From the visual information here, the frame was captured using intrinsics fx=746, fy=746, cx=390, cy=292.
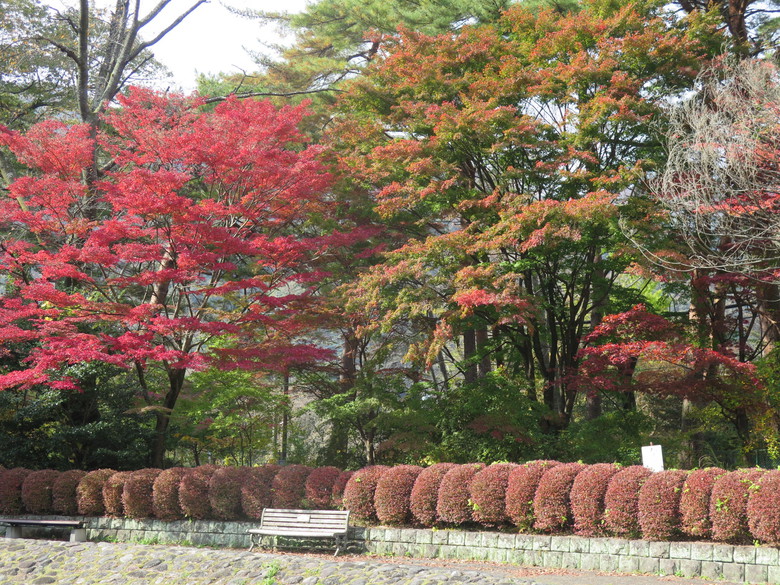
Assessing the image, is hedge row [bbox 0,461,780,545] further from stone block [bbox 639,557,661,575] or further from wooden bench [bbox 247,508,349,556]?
wooden bench [bbox 247,508,349,556]

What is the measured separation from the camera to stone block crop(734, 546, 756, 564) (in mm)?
8016

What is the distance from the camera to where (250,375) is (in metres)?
16.6

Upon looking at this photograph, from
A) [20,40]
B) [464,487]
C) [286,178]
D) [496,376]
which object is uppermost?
[20,40]

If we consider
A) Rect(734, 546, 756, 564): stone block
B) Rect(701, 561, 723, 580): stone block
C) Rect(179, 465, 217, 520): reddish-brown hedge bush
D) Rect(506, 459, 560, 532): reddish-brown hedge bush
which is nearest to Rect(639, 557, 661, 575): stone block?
Rect(701, 561, 723, 580): stone block

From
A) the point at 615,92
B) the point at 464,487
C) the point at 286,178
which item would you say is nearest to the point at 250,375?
the point at 286,178

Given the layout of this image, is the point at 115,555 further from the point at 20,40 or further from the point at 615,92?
the point at 20,40

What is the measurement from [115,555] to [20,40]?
1408cm

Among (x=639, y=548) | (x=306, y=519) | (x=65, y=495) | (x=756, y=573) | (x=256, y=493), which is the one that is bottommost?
(x=756, y=573)

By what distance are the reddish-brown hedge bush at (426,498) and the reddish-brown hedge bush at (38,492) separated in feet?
22.2

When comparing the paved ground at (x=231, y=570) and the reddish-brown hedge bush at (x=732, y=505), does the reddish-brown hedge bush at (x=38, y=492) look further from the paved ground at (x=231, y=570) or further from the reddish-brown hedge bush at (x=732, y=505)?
the reddish-brown hedge bush at (x=732, y=505)

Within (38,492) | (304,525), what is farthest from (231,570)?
(38,492)

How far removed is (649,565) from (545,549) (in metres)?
1.28

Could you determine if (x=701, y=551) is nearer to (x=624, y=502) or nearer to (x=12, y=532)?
(x=624, y=502)

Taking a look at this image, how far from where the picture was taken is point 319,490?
1130cm
